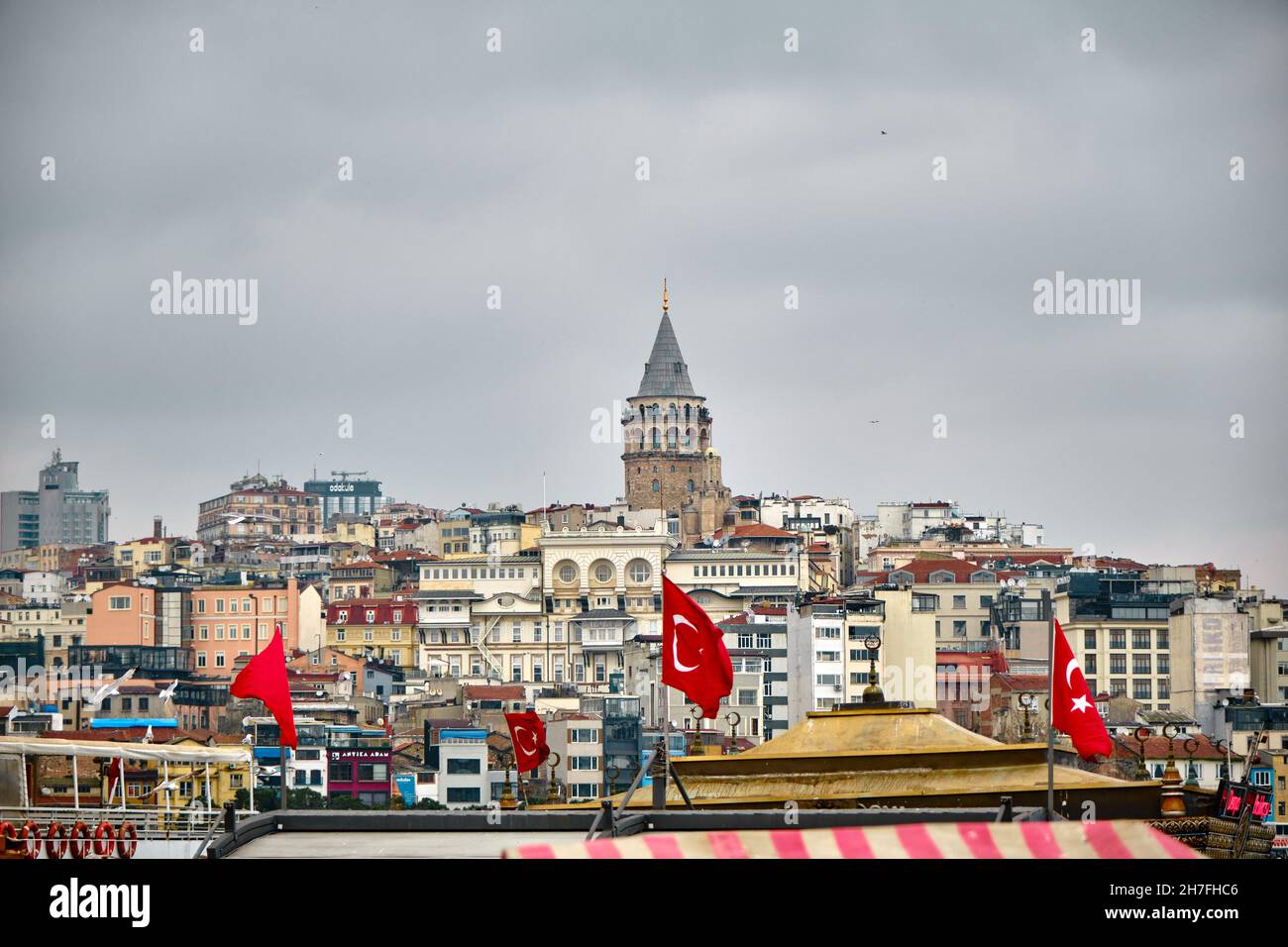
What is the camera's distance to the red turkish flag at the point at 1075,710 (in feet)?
97.0

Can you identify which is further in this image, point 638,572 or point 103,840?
point 638,572

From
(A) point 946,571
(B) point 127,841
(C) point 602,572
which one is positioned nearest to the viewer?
(B) point 127,841

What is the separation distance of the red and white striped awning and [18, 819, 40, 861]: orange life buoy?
27.4ft

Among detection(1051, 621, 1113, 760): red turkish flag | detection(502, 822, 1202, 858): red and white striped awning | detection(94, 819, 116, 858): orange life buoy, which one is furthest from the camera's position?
detection(1051, 621, 1113, 760): red turkish flag

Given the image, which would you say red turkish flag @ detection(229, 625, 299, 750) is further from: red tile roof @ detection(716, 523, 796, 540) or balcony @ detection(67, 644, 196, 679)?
red tile roof @ detection(716, 523, 796, 540)

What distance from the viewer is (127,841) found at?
2458cm

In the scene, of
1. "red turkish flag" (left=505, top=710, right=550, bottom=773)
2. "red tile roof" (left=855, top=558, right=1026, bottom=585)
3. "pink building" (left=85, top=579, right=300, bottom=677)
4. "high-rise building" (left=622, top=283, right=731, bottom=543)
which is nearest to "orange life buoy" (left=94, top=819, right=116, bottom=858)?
"red turkish flag" (left=505, top=710, right=550, bottom=773)

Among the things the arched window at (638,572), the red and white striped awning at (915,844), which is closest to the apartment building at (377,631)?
the arched window at (638,572)

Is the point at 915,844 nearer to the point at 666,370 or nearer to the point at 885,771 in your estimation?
the point at 885,771

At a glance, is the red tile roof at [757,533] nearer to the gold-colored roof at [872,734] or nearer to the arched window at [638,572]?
the arched window at [638,572]

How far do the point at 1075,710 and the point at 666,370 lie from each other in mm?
160364

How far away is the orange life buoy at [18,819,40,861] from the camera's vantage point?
22306mm

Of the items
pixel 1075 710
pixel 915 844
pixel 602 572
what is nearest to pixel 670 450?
pixel 602 572
